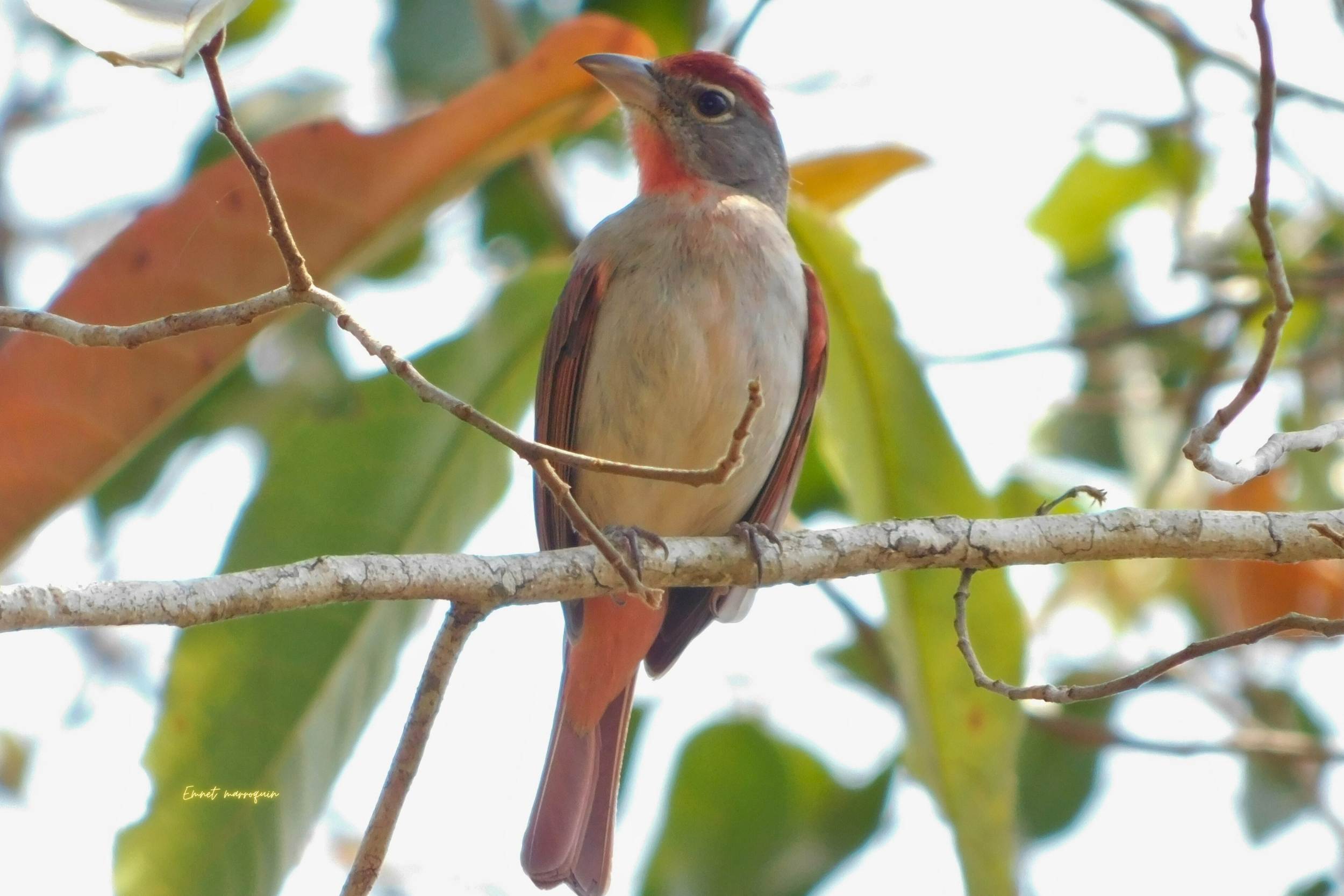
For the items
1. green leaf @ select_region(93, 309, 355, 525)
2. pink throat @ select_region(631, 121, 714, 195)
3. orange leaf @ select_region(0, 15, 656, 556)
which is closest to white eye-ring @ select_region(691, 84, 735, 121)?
pink throat @ select_region(631, 121, 714, 195)

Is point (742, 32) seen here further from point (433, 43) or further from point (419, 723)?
point (419, 723)

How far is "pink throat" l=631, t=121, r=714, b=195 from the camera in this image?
4.75 meters

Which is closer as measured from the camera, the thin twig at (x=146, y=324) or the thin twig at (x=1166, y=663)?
the thin twig at (x=146, y=324)

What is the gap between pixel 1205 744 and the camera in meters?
4.45

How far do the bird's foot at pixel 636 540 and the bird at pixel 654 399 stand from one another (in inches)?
12.8

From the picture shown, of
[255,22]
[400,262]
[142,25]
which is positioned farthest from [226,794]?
[255,22]

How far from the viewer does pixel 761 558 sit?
329cm

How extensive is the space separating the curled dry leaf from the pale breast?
5.95ft

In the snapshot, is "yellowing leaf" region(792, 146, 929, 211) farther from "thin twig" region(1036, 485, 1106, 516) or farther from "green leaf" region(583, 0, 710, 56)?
"thin twig" region(1036, 485, 1106, 516)

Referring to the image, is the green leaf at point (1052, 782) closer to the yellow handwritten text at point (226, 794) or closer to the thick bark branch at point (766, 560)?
the thick bark branch at point (766, 560)

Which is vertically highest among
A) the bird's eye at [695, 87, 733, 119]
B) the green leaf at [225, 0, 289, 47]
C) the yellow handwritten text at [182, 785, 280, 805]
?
the green leaf at [225, 0, 289, 47]

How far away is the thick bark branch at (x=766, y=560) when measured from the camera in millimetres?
2408

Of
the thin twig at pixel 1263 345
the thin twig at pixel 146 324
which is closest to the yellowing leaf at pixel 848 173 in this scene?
the thin twig at pixel 1263 345

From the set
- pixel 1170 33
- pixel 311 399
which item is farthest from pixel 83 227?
pixel 1170 33
